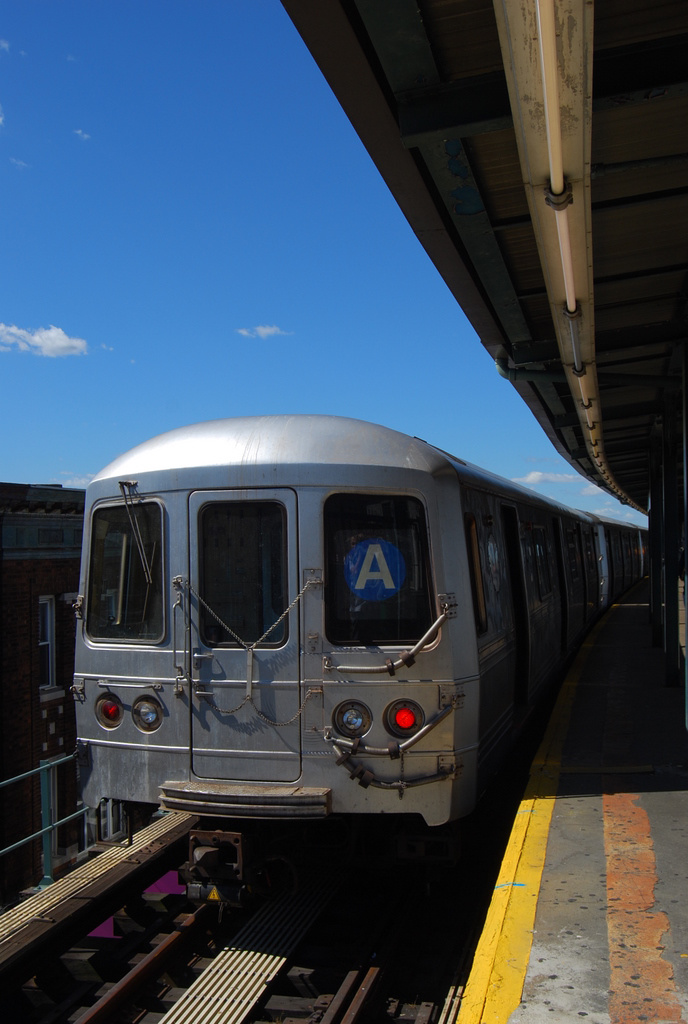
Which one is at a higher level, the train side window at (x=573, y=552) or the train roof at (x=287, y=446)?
the train roof at (x=287, y=446)

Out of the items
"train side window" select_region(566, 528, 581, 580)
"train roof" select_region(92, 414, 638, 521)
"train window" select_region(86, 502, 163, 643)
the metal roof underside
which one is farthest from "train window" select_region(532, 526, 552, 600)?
"train window" select_region(86, 502, 163, 643)

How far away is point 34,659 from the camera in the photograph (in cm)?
1620

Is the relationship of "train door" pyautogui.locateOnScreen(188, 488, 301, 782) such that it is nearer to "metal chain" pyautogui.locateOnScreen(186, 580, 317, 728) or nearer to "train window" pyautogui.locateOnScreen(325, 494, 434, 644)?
"metal chain" pyautogui.locateOnScreen(186, 580, 317, 728)

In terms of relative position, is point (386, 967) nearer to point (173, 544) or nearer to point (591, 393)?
point (173, 544)

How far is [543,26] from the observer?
2430mm

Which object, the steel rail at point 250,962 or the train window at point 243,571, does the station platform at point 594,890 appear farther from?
the train window at point 243,571

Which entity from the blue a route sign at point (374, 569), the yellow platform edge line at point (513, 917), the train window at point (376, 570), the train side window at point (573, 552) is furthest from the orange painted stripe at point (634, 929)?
the train side window at point (573, 552)

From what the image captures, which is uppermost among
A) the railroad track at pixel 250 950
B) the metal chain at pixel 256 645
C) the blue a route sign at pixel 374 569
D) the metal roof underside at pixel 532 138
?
the metal roof underside at pixel 532 138

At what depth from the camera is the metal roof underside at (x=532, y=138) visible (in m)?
2.99

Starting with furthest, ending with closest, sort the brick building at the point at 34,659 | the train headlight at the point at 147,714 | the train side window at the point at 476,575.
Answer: the brick building at the point at 34,659 → the train side window at the point at 476,575 → the train headlight at the point at 147,714

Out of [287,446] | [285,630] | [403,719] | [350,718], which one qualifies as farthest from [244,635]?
[287,446]

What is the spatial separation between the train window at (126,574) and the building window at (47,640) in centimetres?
1193

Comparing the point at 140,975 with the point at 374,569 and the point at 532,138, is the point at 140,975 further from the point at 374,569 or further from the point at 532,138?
the point at 532,138

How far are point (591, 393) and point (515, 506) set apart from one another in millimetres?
1210
